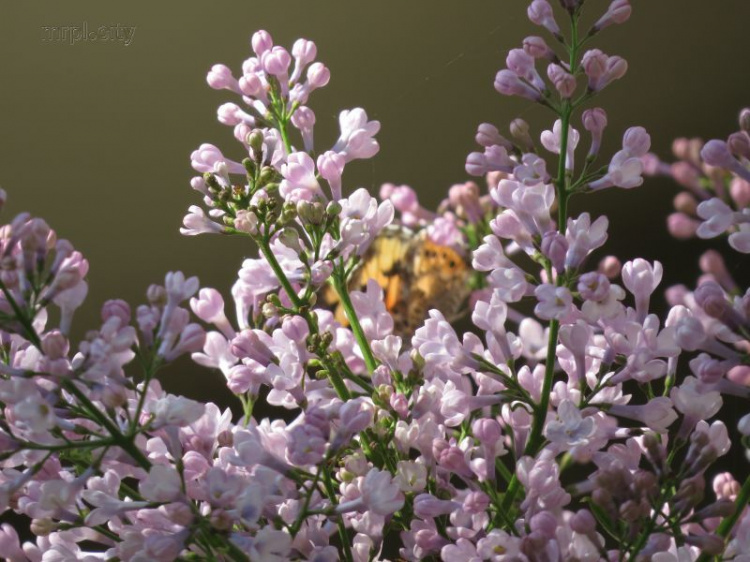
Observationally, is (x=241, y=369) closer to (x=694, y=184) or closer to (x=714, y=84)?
(x=694, y=184)

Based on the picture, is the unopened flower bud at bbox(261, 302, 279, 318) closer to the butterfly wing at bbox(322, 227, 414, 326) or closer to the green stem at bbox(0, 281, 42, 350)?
the green stem at bbox(0, 281, 42, 350)

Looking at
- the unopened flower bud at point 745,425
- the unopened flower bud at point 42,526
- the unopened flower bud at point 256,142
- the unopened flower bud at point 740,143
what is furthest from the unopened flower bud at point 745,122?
the unopened flower bud at point 42,526

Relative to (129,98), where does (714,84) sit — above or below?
below

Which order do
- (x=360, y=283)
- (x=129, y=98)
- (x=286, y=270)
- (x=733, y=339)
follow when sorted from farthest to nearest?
(x=129, y=98) → (x=360, y=283) → (x=286, y=270) → (x=733, y=339)

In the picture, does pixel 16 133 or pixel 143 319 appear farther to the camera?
pixel 16 133

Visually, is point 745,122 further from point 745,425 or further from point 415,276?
point 415,276

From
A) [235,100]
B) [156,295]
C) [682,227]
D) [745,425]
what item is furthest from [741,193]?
[235,100]

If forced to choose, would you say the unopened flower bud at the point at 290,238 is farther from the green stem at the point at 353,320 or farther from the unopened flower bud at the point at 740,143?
the unopened flower bud at the point at 740,143

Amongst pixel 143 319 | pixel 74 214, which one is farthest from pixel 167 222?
pixel 143 319
